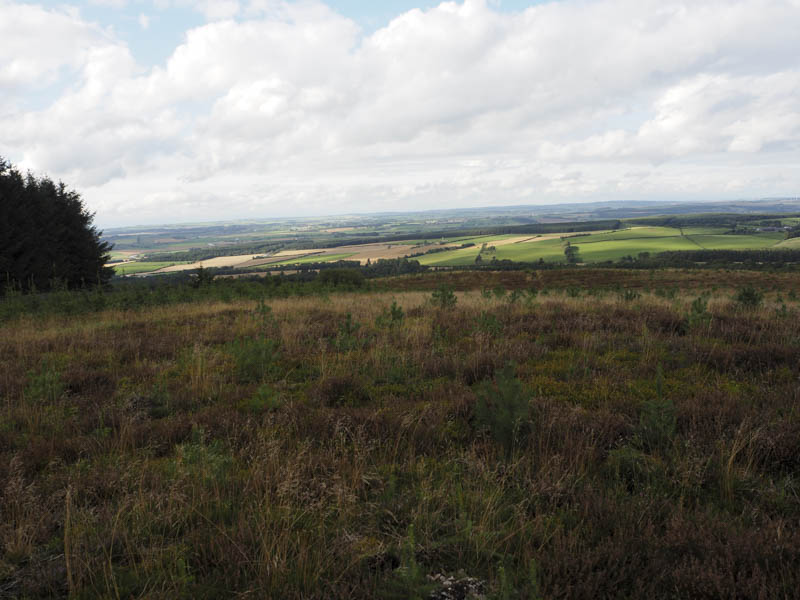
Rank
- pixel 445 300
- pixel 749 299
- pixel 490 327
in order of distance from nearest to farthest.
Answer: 1. pixel 490 327
2. pixel 749 299
3. pixel 445 300

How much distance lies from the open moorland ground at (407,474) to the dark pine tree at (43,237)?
2254 cm

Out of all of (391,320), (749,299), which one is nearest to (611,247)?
(749,299)

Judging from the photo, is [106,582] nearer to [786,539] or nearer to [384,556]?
[384,556]

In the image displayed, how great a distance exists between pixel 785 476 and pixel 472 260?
90.8m

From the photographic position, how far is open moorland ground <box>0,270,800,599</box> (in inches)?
92.7

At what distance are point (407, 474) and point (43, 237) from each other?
37.4 m

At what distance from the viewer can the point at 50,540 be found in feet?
8.95

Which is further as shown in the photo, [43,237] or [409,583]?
[43,237]

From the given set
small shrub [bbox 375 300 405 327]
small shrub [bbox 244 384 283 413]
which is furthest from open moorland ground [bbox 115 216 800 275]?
small shrub [bbox 244 384 283 413]

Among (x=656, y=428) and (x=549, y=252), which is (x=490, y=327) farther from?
(x=549, y=252)

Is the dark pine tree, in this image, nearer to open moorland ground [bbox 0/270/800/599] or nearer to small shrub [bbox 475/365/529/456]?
open moorland ground [bbox 0/270/800/599]

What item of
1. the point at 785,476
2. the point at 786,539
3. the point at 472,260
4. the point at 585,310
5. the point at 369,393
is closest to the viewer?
the point at 786,539

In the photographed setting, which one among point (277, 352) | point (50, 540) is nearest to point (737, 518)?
point (50, 540)

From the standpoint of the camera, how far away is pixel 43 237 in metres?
29.3
